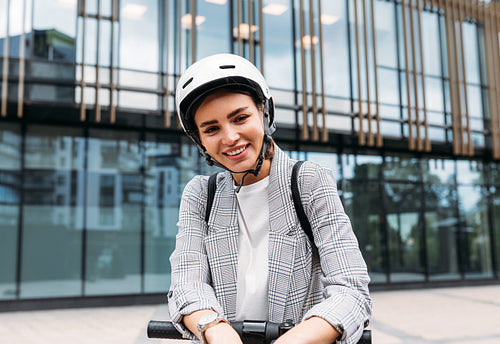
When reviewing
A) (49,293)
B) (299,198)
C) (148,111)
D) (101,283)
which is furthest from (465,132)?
(299,198)

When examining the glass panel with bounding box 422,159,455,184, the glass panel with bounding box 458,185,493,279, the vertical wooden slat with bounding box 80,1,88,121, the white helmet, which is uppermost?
the vertical wooden slat with bounding box 80,1,88,121

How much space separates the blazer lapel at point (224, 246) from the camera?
1484 millimetres

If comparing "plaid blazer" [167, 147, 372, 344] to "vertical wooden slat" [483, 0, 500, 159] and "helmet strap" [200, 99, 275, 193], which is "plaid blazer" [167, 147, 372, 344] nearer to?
"helmet strap" [200, 99, 275, 193]

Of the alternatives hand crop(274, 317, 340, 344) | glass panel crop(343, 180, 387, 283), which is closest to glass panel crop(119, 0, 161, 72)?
glass panel crop(343, 180, 387, 283)

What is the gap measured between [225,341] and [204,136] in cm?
63

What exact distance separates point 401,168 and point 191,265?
13.2 meters

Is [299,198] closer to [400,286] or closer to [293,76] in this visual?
[293,76]

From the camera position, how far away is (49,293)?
10453 millimetres

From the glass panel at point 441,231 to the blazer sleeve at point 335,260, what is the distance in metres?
13.6

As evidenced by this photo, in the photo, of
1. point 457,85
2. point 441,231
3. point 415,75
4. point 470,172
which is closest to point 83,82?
point 415,75

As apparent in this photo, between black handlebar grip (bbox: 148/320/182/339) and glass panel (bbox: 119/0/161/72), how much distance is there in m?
10.2

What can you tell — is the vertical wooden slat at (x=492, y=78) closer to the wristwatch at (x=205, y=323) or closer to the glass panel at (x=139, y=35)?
the glass panel at (x=139, y=35)

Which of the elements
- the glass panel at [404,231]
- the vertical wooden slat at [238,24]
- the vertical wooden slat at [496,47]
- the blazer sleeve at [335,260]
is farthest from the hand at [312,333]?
the vertical wooden slat at [496,47]

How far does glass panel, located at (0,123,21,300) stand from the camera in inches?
401
